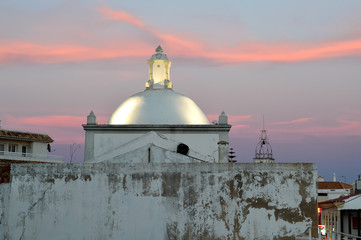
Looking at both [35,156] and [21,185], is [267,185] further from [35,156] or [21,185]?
[35,156]

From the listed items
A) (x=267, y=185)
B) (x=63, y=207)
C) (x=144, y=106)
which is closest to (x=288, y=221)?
(x=267, y=185)

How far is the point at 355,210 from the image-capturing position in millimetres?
30375

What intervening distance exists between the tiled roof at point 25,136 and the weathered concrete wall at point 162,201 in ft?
73.2

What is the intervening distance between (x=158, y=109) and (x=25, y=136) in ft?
50.3

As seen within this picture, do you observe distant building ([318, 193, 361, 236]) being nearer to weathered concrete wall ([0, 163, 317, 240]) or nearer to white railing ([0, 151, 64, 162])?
weathered concrete wall ([0, 163, 317, 240])

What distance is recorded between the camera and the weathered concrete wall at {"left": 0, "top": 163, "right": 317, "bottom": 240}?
720 inches

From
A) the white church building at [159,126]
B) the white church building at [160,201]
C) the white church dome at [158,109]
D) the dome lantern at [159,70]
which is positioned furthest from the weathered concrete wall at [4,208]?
the dome lantern at [159,70]

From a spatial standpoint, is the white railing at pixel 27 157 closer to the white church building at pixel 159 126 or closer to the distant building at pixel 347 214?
the white church building at pixel 159 126

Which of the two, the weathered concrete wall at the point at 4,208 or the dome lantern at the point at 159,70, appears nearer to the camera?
the weathered concrete wall at the point at 4,208

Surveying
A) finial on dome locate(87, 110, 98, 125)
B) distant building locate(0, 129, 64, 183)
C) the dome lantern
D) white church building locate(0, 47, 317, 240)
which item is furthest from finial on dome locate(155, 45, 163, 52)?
white church building locate(0, 47, 317, 240)

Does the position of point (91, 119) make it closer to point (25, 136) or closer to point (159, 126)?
point (159, 126)

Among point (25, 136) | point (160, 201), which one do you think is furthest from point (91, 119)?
point (160, 201)

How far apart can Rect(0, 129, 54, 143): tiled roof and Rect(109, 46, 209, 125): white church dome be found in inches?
454

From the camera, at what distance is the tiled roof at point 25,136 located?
135ft
